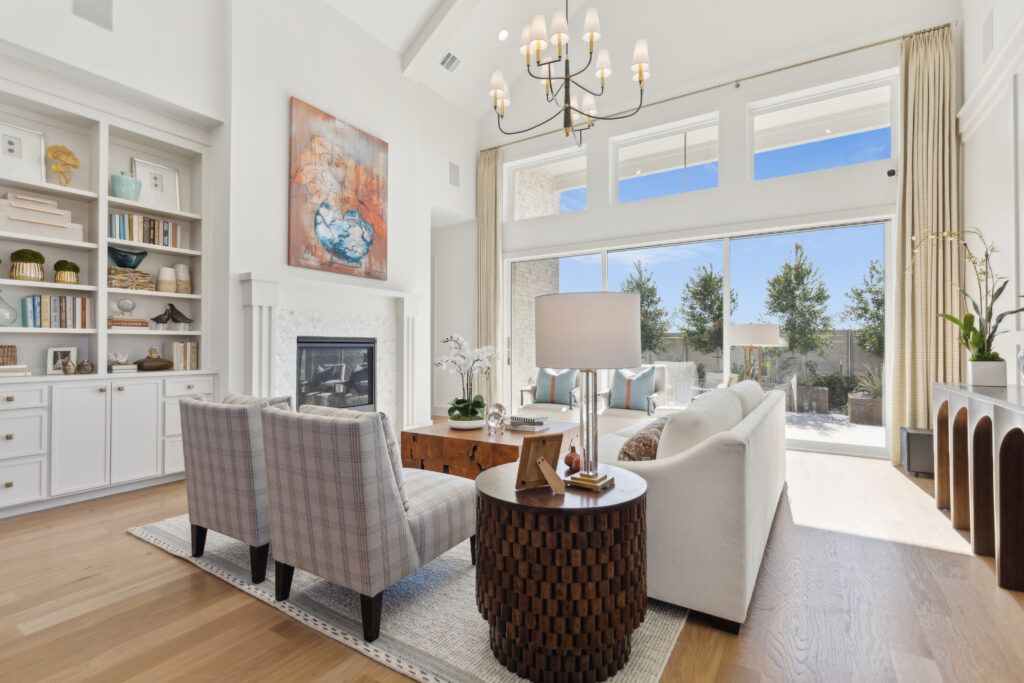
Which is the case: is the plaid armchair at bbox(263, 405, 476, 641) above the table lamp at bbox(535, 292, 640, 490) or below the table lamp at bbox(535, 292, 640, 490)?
below

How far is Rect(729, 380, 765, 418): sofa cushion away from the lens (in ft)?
8.98

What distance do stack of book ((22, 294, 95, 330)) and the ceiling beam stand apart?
392 centimetres

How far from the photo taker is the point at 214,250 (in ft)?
13.2

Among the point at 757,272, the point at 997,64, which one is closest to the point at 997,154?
the point at 997,64

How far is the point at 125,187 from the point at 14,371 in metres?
1.43

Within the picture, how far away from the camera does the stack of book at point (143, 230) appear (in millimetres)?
3576

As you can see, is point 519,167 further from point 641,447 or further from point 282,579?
point 282,579

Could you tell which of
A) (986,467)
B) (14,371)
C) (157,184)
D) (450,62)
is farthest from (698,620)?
(450,62)

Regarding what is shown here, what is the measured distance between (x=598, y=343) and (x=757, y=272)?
4157 millimetres

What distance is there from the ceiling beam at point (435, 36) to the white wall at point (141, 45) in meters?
2.02

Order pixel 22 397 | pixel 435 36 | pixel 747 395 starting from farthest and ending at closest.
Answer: pixel 435 36 → pixel 22 397 → pixel 747 395

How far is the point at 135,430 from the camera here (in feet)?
11.5

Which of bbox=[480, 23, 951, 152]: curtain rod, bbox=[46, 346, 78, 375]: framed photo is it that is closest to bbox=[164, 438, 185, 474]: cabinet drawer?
bbox=[46, 346, 78, 375]: framed photo

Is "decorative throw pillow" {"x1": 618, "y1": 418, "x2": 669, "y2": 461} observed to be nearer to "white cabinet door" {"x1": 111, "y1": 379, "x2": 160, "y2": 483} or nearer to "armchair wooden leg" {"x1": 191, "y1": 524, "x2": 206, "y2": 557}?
"armchair wooden leg" {"x1": 191, "y1": 524, "x2": 206, "y2": 557}
